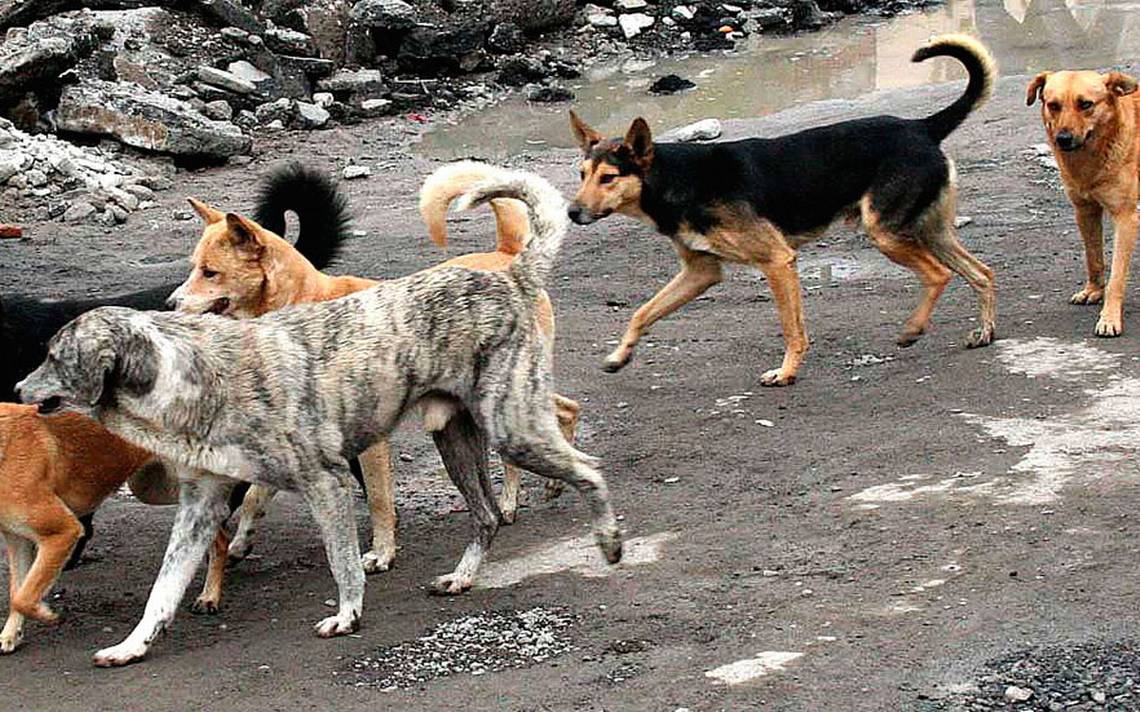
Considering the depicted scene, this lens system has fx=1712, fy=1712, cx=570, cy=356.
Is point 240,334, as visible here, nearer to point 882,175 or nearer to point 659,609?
point 659,609

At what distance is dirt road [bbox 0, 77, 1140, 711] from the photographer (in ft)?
16.2

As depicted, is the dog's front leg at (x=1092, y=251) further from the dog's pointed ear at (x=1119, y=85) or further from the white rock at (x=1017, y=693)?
the white rock at (x=1017, y=693)

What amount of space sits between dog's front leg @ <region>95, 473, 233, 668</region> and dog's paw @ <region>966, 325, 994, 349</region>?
13.5 ft

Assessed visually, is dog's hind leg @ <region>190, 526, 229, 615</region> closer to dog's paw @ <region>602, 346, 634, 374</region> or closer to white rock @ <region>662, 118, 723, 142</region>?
dog's paw @ <region>602, 346, 634, 374</region>

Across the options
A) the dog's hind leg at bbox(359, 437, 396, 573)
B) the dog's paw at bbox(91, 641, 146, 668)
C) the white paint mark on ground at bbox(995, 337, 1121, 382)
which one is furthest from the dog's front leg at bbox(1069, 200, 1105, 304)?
the dog's paw at bbox(91, 641, 146, 668)

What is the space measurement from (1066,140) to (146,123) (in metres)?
7.98

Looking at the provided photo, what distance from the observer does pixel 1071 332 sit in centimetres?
830

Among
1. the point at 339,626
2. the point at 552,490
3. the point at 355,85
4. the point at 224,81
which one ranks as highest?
the point at 339,626

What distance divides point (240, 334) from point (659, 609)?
1.61m

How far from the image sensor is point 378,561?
6.34m

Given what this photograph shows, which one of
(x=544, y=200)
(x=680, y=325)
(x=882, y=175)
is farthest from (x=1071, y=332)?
(x=544, y=200)

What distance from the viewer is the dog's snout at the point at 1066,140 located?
8508mm

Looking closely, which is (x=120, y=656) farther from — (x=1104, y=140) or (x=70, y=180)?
(x=70, y=180)

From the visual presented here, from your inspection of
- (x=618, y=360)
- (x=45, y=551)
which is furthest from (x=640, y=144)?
(x=45, y=551)
